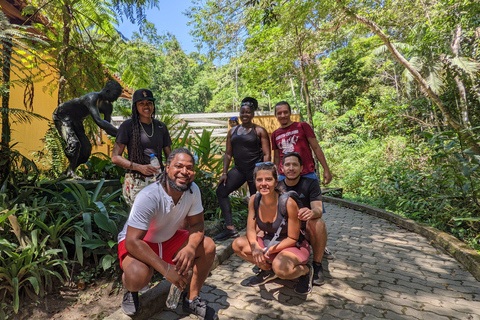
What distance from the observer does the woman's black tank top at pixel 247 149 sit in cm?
418

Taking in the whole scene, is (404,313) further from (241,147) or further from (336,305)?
(241,147)

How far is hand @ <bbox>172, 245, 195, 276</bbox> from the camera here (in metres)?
2.31

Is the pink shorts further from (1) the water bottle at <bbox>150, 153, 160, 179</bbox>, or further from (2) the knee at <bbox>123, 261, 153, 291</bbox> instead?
(1) the water bottle at <bbox>150, 153, 160, 179</bbox>

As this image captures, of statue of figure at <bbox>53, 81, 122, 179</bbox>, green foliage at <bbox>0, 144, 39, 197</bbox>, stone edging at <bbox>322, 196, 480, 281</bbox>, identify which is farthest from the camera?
statue of figure at <bbox>53, 81, 122, 179</bbox>

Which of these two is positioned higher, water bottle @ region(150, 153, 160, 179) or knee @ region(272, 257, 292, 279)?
water bottle @ region(150, 153, 160, 179)

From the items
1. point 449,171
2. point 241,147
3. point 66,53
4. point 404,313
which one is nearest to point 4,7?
point 66,53

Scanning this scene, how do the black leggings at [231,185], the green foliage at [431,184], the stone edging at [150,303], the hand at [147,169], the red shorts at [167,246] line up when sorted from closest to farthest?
1. the stone edging at [150,303]
2. the red shorts at [167,246]
3. the hand at [147,169]
4. the black leggings at [231,185]
5. the green foliage at [431,184]

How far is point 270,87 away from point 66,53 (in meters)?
7.36

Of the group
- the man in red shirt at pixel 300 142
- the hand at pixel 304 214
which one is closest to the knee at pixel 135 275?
the hand at pixel 304 214

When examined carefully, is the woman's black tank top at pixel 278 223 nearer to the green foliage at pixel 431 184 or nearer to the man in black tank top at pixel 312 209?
the man in black tank top at pixel 312 209

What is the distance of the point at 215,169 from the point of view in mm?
5555

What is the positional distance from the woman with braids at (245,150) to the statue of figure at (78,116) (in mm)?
1724

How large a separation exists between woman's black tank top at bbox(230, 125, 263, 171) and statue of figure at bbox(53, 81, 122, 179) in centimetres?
176

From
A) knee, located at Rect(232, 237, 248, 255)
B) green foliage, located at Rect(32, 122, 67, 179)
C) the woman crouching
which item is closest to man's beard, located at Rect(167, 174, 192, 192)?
the woman crouching
